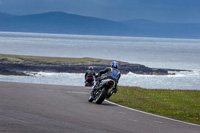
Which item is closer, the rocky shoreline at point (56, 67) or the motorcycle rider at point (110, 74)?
the motorcycle rider at point (110, 74)

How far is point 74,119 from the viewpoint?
497 inches

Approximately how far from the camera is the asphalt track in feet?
35.8

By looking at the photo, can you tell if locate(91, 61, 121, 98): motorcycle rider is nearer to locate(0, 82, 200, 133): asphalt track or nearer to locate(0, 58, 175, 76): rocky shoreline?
locate(0, 82, 200, 133): asphalt track

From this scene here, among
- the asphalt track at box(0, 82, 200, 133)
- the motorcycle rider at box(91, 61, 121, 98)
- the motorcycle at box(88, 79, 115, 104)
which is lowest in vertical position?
the asphalt track at box(0, 82, 200, 133)

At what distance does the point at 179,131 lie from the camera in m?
12.2

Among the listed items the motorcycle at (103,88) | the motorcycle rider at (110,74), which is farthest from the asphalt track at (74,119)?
the motorcycle rider at (110,74)

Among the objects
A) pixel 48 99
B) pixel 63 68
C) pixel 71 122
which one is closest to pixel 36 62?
pixel 63 68

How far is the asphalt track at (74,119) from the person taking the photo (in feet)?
35.8

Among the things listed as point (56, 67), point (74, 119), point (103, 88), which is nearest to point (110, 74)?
point (103, 88)

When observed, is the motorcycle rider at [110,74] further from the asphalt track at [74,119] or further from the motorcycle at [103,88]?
the asphalt track at [74,119]

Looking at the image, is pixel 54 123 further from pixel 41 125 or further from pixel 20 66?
pixel 20 66

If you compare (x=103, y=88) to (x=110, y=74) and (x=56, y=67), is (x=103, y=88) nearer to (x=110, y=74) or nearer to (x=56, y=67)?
(x=110, y=74)

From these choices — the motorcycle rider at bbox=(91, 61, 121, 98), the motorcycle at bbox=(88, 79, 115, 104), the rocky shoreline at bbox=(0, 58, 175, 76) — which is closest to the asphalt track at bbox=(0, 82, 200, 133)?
the motorcycle at bbox=(88, 79, 115, 104)

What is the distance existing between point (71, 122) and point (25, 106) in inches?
123
